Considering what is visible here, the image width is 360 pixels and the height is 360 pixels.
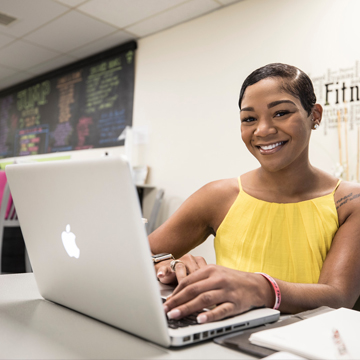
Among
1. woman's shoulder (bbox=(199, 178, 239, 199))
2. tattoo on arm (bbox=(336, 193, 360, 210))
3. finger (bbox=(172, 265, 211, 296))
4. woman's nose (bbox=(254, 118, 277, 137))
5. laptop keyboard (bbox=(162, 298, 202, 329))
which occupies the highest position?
woman's nose (bbox=(254, 118, 277, 137))

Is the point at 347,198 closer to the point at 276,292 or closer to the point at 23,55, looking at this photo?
the point at 276,292

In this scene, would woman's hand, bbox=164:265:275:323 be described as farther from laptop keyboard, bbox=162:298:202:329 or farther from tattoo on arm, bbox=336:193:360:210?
tattoo on arm, bbox=336:193:360:210

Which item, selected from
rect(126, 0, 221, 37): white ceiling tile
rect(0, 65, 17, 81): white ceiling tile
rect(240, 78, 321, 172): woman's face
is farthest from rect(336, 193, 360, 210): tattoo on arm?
rect(0, 65, 17, 81): white ceiling tile

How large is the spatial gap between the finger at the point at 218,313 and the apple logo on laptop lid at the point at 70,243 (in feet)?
0.75

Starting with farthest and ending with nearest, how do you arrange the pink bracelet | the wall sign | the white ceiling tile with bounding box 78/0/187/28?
the white ceiling tile with bounding box 78/0/187/28 < the wall sign < the pink bracelet

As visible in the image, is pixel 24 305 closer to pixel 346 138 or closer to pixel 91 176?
pixel 91 176

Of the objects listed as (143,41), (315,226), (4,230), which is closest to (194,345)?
(315,226)

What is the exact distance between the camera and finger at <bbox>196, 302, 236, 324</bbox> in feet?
1.91

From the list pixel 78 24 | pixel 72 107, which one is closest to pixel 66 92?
pixel 72 107

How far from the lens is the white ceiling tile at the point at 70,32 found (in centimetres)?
347

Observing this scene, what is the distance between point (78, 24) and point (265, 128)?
299 centimetres

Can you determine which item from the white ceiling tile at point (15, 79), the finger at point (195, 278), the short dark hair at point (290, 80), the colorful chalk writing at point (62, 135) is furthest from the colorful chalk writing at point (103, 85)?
the finger at point (195, 278)

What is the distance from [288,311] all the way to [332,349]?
243 mm

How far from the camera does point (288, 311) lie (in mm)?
754
